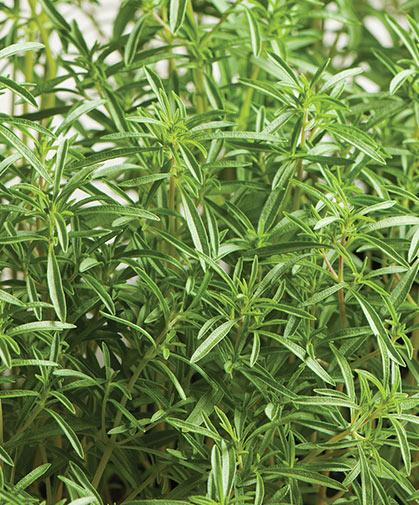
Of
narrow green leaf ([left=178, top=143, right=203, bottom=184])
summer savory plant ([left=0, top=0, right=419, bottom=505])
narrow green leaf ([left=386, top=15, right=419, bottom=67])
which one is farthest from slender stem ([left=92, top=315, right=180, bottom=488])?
narrow green leaf ([left=386, top=15, right=419, bottom=67])

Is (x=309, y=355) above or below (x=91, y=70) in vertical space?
below

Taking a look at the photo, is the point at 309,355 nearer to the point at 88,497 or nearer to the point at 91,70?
the point at 88,497

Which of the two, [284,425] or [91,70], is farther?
[91,70]

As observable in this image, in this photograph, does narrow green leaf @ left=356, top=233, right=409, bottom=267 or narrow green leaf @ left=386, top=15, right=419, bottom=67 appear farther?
narrow green leaf @ left=386, top=15, right=419, bottom=67

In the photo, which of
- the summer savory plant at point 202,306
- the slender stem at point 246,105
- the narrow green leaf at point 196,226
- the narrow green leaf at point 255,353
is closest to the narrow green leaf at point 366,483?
the summer savory plant at point 202,306

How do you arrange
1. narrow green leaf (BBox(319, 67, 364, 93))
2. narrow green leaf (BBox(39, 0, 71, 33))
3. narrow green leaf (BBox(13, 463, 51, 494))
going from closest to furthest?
narrow green leaf (BBox(13, 463, 51, 494)), narrow green leaf (BBox(319, 67, 364, 93)), narrow green leaf (BBox(39, 0, 71, 33))

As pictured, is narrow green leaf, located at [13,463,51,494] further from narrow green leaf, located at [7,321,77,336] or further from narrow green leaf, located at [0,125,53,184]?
narrow green leaf, located at [0,125,53,184]

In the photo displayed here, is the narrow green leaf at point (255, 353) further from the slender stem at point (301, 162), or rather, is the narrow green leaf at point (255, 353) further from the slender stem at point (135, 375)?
the slender stem at point (301, 162)

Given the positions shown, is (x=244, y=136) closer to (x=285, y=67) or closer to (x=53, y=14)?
(x=285, y=67)

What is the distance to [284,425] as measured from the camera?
61cm

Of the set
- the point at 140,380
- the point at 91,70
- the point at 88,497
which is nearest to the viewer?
the point at 88,497

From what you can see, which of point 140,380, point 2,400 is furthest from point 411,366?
point 2,400

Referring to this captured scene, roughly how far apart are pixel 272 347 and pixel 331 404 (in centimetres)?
9

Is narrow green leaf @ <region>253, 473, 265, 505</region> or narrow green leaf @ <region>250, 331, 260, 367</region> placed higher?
narrow green leaf @ <region>250, 331, 260, 367</region>
